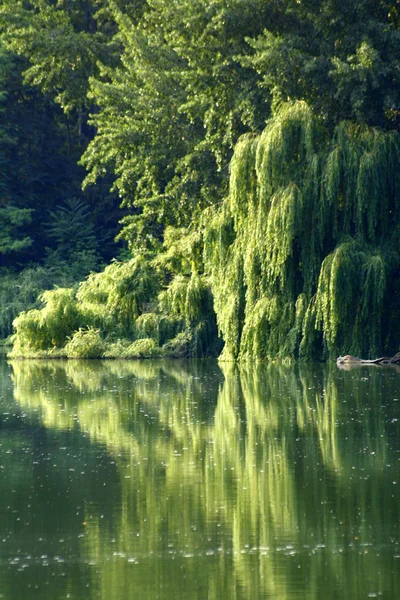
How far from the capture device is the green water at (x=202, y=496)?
8156mm

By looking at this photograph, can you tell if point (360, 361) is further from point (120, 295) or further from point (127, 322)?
point (120, 295)

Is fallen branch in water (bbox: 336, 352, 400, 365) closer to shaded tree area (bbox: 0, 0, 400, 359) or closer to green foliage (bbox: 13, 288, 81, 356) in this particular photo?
shaded tree area (bbox: 0, 0, 400, 359)

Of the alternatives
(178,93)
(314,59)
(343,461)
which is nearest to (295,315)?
(314,59)

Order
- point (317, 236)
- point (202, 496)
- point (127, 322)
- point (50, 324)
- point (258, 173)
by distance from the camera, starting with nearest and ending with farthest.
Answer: point (202, 496), point (317, 236), point (258, 173), point (50, 324), point (127, 322)

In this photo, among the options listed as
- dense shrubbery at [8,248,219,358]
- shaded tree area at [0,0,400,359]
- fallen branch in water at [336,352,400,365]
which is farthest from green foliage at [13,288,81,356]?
fallen branch in water at [336,352,400,365]

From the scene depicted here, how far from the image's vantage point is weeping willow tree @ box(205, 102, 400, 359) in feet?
85.7

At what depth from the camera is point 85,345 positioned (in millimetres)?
32375

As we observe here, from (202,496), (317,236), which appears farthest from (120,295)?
(202,496)

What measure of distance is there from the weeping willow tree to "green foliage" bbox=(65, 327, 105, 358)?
5870 millimetres

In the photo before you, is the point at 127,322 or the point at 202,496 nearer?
the point at 202,496

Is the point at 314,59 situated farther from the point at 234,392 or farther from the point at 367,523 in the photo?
the point at 367,523

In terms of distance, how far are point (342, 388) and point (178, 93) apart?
16.5m

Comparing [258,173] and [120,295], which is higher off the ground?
[258,173]

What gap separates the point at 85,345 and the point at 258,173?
7836 mm
